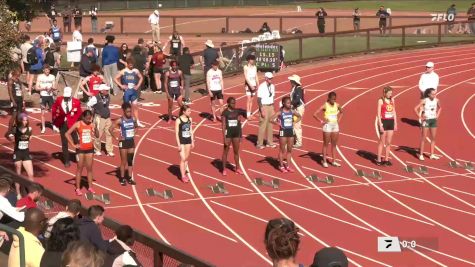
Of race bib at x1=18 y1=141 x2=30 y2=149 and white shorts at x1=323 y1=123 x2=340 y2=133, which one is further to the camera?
white shorts at x1=323 y1=123 x2=340 y2=133

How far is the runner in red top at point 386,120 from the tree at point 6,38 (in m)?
7.90

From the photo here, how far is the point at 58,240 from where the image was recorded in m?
9.65

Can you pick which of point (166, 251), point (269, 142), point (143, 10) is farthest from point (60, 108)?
point (143, 10)

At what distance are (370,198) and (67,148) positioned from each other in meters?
6.52

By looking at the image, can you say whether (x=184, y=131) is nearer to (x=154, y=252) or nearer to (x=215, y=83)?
(x=215, y=83)

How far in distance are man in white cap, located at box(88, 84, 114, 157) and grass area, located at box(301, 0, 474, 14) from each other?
1757 inches

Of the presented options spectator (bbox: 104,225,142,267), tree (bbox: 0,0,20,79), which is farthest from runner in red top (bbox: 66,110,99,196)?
spectator (bbox: 104,225,142,267)

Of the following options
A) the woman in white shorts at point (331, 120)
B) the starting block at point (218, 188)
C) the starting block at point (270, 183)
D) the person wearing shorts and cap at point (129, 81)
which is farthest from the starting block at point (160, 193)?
the person wearing shorts and cap at point (129, 81)

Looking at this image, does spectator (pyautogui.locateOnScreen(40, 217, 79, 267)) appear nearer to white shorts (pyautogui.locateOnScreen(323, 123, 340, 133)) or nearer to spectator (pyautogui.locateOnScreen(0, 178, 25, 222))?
spectator (pyautogui.locateOnScreen(0, 178, 25, 222))

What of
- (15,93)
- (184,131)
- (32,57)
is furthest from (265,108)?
(32,57)

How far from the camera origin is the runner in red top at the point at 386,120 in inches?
902

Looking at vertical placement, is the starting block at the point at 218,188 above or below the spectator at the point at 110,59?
below

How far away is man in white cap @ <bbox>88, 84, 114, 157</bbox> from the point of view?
22.8 meters

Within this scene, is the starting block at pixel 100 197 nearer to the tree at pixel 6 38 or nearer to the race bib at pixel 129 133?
the race bib at pixel 129 133
